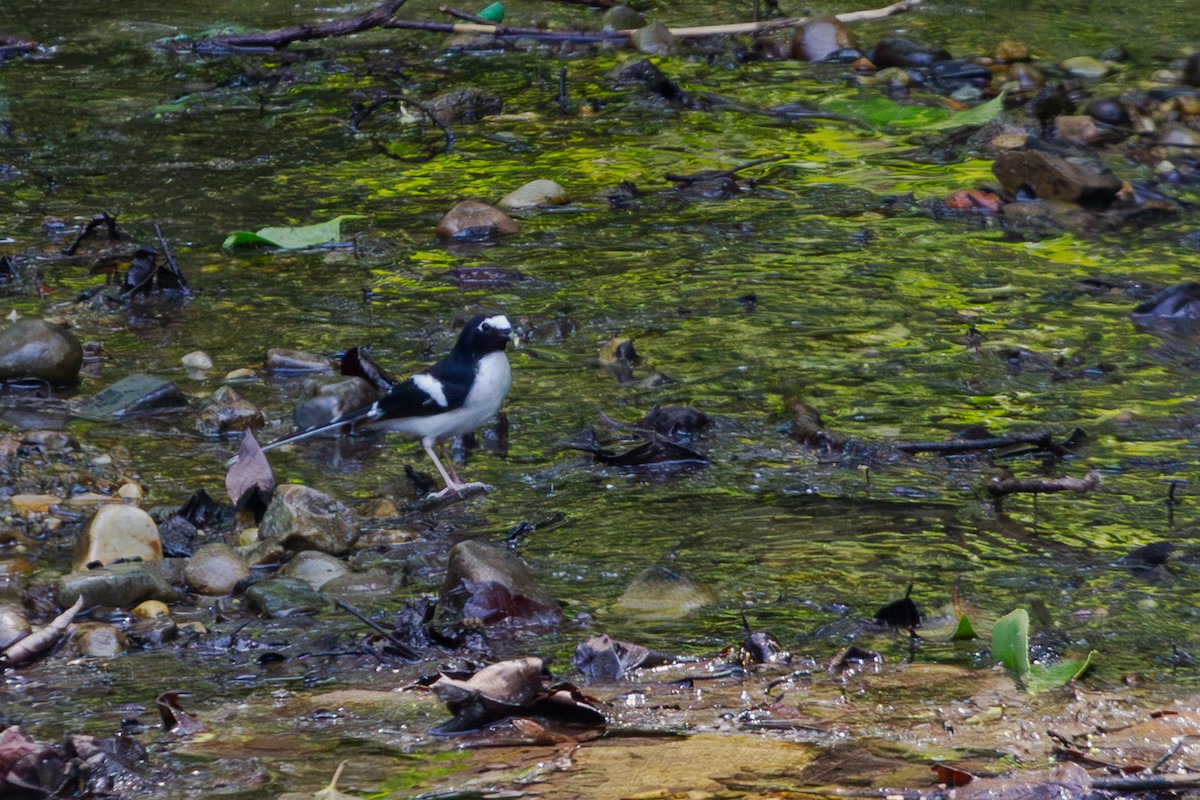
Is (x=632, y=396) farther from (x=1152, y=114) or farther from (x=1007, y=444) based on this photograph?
(x=1152, y=114)

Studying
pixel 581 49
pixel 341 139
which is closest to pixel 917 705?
pixel 341 139

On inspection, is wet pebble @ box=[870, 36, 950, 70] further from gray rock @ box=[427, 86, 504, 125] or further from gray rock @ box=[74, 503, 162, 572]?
gray rock @ box=[74, 503, 162, 572]

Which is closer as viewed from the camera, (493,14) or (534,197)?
(534,197)

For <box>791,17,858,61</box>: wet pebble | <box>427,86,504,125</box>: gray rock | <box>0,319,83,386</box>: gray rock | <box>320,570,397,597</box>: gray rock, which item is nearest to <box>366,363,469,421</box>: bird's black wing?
<box>320,570,397,597</box>: gray rock

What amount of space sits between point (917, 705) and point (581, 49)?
28.1 ft

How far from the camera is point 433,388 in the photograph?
5.35 metres

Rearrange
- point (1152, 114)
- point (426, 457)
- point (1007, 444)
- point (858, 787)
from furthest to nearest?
→ point (1152, 114) < point (426, 457) < point (1007, 444) < point (858, 787)

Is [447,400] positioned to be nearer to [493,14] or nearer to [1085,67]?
[1085,67]

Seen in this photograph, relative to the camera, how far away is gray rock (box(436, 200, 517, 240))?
24.9 feet

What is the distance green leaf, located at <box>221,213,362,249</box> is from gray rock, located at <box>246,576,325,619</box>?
11.6 feet

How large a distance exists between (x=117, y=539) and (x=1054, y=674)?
264cm


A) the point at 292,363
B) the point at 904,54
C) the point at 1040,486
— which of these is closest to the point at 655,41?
the point at 904,54

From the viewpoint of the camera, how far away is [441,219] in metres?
7.75

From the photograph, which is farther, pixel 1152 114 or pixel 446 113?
pixel 446 113
